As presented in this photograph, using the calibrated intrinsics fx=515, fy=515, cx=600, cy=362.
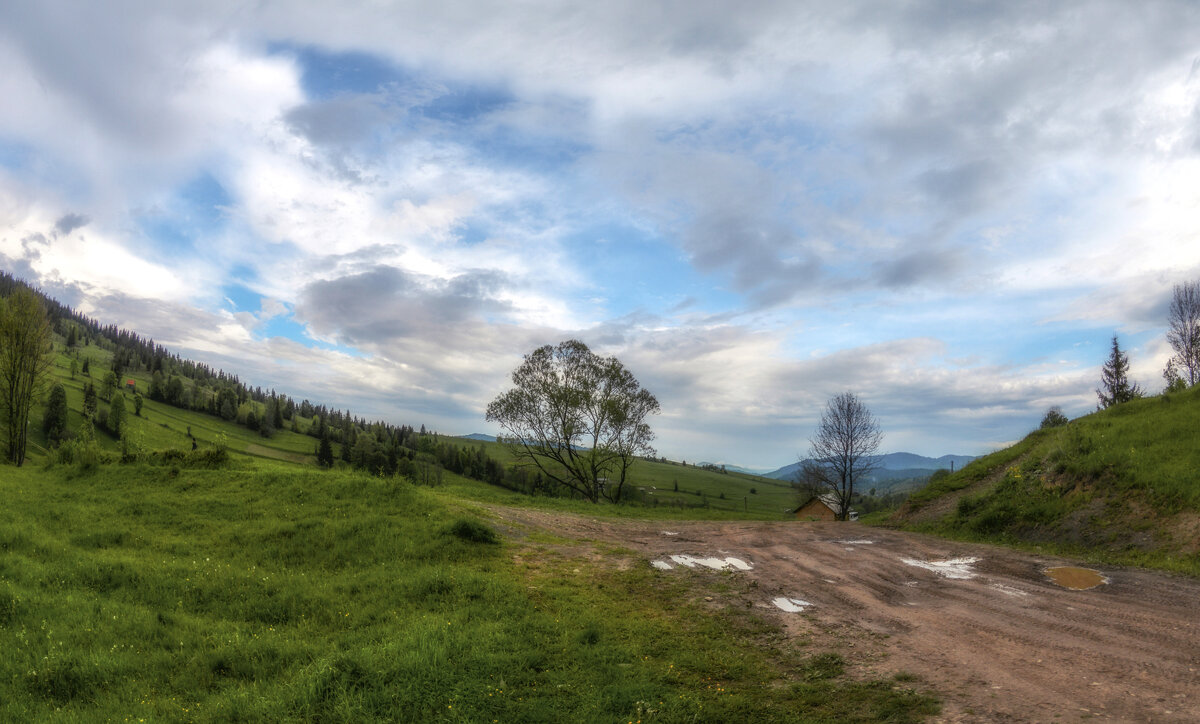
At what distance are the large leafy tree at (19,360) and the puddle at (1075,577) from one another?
181 feet

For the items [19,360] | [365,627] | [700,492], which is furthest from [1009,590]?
[700,492]

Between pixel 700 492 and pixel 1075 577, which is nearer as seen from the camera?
pixel 1075 577

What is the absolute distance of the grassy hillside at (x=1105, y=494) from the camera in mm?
13391

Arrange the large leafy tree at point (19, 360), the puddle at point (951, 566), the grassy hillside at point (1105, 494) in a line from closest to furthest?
1. the puddle at point (951, 566)
2. the grassy hillside at point (1105, 494)
3. the large leafy tree at point (19, 360)

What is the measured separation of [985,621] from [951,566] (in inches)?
223

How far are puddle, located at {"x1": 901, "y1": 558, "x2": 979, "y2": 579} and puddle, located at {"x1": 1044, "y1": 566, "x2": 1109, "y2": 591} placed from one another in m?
1.56

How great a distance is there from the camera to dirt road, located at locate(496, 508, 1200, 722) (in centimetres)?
559

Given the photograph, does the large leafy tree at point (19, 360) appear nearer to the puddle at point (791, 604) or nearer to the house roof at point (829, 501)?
the puddle at point (791, 604)

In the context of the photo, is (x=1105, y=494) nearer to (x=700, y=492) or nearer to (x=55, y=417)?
(x=55, y=417)

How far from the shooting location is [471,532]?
43.9 feet

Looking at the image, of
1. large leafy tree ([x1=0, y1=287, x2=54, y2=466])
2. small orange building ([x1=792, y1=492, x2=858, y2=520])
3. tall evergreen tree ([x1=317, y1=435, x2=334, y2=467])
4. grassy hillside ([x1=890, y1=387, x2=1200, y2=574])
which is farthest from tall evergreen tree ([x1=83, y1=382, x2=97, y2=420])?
grassy hillside ([x1=890, y1=387, x2=1200, y2=574])

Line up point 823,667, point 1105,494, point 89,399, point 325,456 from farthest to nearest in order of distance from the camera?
point 325,456, point 89,399, point 1105,494, point 823,667

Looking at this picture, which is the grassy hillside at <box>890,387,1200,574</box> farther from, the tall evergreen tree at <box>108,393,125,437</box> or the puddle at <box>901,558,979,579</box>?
the tall evergreen tree at <box>108,393,125,437</box>

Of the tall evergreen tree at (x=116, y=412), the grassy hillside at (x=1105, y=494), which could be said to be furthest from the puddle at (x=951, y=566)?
the tall evergreen tree at (x=116, y=412)
